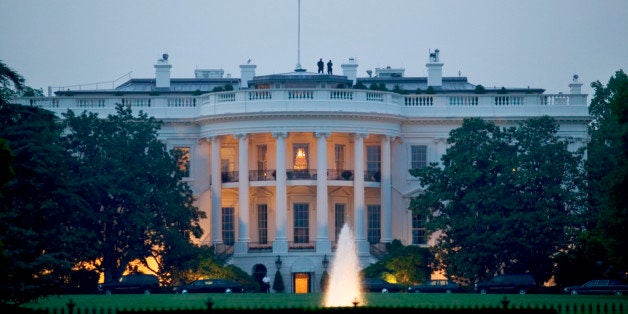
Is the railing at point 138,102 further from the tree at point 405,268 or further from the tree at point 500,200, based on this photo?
the tree at point 500,200

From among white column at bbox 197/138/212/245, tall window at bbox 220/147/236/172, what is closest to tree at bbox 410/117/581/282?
tall window at bbox 220/147/236/172

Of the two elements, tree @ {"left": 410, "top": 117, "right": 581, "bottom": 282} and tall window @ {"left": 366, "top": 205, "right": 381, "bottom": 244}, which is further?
tall window @ {"left": 366, "top": 205, "right": 381, "bottom": 244}

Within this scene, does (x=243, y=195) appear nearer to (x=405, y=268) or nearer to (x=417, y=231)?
(x=417, y=231)

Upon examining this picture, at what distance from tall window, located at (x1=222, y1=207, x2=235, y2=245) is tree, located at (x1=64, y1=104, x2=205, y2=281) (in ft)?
33.0

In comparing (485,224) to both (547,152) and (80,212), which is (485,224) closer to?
(547,152)

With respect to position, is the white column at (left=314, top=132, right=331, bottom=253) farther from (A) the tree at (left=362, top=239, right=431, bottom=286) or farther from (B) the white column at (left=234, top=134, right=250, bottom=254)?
(A) the tree at (left=362, top=239, right=431, bottom=286)

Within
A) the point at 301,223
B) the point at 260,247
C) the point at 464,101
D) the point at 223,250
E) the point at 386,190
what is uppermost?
the point at 464,101

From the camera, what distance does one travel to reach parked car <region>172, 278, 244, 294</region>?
89.2m

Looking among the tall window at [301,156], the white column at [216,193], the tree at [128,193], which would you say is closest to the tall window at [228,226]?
the white column at [216,193]

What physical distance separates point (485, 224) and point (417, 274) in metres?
6.72

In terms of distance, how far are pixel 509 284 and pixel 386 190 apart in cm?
1670

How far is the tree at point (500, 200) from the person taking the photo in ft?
296

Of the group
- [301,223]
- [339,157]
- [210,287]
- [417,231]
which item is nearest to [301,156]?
[339,157]

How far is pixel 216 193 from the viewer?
104m
